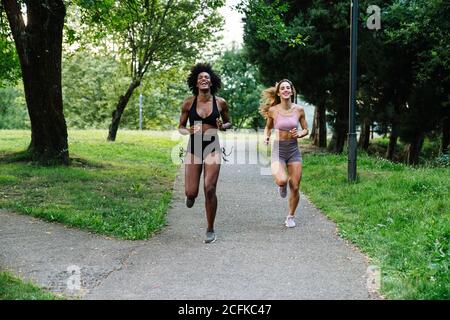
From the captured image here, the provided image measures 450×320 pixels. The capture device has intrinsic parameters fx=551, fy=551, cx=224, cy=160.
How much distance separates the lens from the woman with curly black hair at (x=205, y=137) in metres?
7.27

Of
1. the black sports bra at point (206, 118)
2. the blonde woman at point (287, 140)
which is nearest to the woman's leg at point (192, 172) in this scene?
the black sports bra at point (206, 118)

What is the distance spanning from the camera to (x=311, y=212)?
31.5 ft

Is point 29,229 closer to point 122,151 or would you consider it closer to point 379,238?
point 379,238

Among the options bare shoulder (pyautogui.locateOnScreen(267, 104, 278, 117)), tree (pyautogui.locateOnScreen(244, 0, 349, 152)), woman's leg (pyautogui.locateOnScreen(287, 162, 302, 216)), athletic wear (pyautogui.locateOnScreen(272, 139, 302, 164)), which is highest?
tree (pyautogui.locateOnScreen(244, 0, 349, 152))

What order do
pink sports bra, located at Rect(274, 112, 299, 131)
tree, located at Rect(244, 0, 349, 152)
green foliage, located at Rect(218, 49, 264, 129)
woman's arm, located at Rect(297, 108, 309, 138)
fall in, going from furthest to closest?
green foliage, located at Rect(218, 49, 264, 129) < tree, located at Rect(244, 0, 349, 152) < pink sports bra, located at Rect(274, 112, 299, 131) < woman's arm, located at Rect(297, 108, 309, 138)

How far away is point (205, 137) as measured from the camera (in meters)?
7.32

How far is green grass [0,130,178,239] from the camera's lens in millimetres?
8297

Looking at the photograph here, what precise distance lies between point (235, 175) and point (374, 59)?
261 inches

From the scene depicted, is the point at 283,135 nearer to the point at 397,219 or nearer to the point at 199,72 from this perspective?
the point at 199,72

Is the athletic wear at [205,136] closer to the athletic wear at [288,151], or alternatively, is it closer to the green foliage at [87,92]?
the athletic wear at [288,151]

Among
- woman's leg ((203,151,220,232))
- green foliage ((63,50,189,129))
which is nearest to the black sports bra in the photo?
woman's leg ((203,151,220,232))

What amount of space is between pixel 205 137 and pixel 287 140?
163 cm

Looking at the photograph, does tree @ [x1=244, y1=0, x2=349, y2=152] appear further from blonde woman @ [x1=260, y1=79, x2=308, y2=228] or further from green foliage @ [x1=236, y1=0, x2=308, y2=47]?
blonde woman @ [x1=260, y1=79, x2=308, y2=228]
